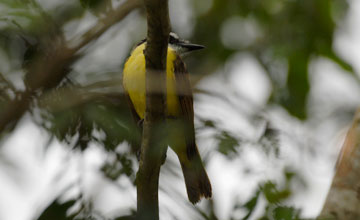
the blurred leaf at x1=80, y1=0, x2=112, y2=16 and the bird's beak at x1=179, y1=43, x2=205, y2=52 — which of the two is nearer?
the blurred leaf at x1=80, y1=0, x2=112, y2=16

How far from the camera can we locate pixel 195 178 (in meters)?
3.05

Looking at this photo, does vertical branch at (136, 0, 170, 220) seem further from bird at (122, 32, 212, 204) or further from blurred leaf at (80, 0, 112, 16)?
blurred leaf at (80, 0, 112, 16)

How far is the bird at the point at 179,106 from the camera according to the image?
2789 mm

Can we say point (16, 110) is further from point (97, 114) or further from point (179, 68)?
point (179, 68)

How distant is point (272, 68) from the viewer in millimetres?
2971

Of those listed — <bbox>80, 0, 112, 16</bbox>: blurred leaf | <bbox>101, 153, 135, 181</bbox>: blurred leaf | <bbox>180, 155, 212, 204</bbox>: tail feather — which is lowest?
<bbox>180, 155, 212, 204</bbox>: tail feather

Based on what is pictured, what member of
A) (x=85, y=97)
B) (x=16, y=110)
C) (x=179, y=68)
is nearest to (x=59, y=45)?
(x=85, y=97)

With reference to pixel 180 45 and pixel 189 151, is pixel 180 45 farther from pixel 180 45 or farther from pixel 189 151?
pixel 189 151

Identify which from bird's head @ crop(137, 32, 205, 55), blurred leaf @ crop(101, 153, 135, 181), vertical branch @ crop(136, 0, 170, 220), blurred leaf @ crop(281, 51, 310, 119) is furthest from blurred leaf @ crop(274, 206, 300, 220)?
bird's head @ crop(137, 32, 205, 55)

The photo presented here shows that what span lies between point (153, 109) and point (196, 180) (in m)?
1.05

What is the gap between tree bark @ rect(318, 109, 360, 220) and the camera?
230cm

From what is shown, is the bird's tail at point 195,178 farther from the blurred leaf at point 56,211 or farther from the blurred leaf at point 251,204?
the blurred leaf at point 56,211

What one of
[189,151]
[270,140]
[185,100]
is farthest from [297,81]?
[189,151]

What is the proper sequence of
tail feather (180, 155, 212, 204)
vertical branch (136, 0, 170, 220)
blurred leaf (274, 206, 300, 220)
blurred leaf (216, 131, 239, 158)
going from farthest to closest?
tail feather (180, 155, 212, 204)
blurred leaf (216, 131, 239, 158)
blurred leaf (274, 206, 300, 220)
vertical branch (136, 0, 170, 220)
